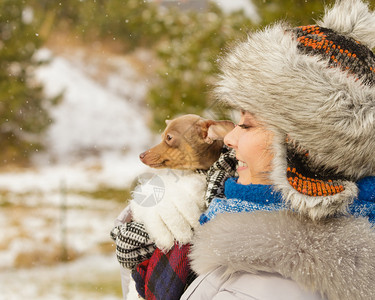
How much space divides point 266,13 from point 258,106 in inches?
95.2

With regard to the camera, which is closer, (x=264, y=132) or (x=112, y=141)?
(x=264, y=132)

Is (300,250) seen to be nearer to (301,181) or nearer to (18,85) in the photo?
(301,181)

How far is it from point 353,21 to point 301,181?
1.21ft

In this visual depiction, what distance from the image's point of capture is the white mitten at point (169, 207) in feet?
3.01

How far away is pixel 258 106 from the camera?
2.56ft

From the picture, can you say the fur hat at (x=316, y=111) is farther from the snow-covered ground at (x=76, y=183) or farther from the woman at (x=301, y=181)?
the snow-covered ground at (x=76, y=183)

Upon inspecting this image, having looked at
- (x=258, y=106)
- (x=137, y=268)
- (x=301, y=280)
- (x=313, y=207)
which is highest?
(x=258, y=106)

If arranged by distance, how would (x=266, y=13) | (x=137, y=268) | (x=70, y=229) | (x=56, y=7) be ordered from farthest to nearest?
(x=56, y=7) → (x=70, y=229) → (x=266, y=13) → (x=137, y=268)

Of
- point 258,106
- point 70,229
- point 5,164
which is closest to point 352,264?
point 258,106

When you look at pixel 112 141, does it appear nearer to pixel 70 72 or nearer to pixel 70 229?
pixel 70 72

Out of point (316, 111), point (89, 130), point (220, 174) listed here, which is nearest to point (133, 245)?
point (220, 174)

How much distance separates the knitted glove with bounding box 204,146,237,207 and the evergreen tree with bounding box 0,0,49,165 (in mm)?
4926

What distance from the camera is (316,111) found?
734 millimetres

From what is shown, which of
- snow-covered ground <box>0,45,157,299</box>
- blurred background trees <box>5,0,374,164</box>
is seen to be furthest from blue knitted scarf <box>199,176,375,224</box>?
snow-covered ground <box>0,45,157,299</box>
